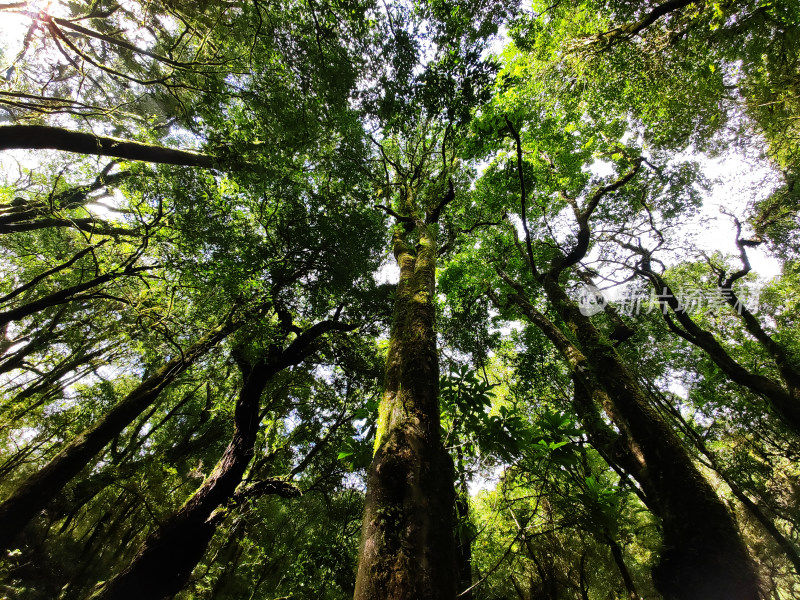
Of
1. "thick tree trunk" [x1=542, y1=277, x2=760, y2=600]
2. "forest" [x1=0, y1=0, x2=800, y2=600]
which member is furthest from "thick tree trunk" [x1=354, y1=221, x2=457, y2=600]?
"thick tree trunk" [x1=542, y1=277, x2=760, y2=600]

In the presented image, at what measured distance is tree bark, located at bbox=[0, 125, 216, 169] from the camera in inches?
175

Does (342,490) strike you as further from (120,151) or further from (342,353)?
(120,151)

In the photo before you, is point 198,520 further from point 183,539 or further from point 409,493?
point 409,493

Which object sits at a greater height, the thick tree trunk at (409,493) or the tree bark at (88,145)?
the tree bark at (88,145)

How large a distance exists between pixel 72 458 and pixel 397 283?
19.8 ft

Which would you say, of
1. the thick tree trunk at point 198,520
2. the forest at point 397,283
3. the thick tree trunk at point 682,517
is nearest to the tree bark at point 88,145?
the forest at point 397,283

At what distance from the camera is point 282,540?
422 inches

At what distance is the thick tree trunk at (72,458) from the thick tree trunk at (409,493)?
3.39 meters

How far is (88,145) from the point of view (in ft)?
16.7

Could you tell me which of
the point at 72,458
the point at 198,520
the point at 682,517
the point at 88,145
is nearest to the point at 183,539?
the point at 198,520

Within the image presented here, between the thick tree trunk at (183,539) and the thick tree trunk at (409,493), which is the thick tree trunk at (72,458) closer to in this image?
the thick tree trunk at (183,539)

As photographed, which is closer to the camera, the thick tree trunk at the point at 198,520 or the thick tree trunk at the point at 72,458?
the thick tree trunk at the point at 72,458

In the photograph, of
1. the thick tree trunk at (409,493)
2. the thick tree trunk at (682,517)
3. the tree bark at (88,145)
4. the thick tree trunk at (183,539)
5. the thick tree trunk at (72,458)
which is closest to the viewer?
the thick tree trunk at (409,493)

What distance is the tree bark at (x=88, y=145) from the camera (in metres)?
4.44
